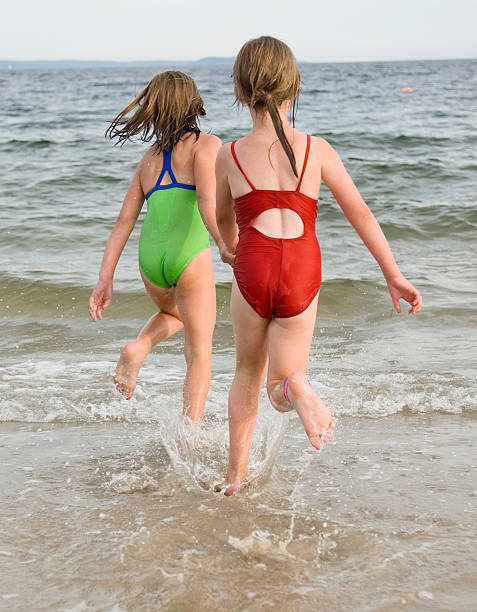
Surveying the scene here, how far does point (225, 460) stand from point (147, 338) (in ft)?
2.50

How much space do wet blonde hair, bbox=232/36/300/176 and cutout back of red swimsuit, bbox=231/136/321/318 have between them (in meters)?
0.15

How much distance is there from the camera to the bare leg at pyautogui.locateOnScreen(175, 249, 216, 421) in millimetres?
3965

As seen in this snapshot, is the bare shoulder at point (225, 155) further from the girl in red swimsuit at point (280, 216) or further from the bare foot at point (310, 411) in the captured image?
the bare foot at point (310, 411)

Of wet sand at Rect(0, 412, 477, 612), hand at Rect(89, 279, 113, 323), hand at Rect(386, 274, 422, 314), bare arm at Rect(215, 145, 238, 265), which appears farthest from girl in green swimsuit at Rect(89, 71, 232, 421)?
hand at Rect(386, 274, 422, 314)

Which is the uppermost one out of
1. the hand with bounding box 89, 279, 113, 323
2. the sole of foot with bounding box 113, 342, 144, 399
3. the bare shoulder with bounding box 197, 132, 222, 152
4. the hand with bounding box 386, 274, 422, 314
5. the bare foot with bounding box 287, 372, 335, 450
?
the bare shoulder with bounding box 197, 132, 222, 152

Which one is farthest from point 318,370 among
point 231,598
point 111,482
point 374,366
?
point 231,598

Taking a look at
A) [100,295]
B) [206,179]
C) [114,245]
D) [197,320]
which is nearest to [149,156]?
[206,179]

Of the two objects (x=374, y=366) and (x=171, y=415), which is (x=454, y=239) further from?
(x=171, y=415)

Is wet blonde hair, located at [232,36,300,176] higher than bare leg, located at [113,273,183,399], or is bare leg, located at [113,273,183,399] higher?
wet blonde hair, located at [232,36,300,176]

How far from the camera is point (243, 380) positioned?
3.52 meters

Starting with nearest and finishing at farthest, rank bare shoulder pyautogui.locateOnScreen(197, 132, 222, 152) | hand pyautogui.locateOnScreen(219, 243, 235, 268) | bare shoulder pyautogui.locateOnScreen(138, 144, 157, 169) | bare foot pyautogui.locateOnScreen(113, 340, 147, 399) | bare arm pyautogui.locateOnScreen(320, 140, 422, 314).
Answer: bare arm pyautogui.locateOnScreen(320, 140, 422, 314)
hand pyautogui.locateOnScreen(219, 243, 235, 268)
bare shoulder pyautogui.locateOnScreen(197, 132, 222, 152)
bare shoulder pyautogui.locateOnScreen(138, 144, 157, 169)
bare foot pyautogui.locateOnScreen(113, 340, 147, 399)

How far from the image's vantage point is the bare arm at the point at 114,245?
158 inches

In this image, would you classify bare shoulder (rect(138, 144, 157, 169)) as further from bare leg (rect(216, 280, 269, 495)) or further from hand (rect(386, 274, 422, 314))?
hand (rect(386, 274, 422, 314))

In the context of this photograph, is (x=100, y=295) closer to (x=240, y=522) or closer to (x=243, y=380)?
(x=243, y=380)
